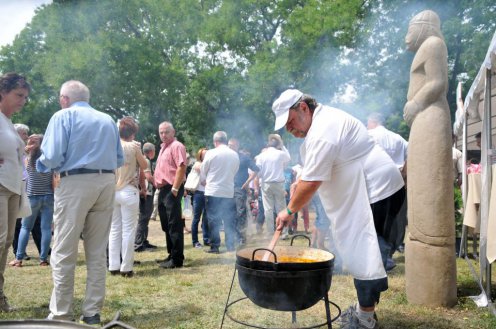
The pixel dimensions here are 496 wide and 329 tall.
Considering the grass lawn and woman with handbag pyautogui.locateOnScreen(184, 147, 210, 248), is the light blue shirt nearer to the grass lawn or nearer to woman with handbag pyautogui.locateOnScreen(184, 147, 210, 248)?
the grass lawn

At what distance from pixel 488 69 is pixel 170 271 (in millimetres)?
4791

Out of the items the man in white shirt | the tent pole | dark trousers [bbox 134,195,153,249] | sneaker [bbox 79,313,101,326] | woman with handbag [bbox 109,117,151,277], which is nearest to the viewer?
sneaker [bbox 79,313,101,326]

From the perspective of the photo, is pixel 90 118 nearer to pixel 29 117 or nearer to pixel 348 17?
pixel 348 17

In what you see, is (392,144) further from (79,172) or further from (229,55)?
(229,55)

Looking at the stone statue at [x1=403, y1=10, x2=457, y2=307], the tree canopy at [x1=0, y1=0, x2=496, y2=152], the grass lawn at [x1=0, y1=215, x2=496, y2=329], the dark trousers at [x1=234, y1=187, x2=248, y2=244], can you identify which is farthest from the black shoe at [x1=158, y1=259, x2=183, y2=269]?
the tree canopy at [x1=0, y1=0, x2=496, y2=152]

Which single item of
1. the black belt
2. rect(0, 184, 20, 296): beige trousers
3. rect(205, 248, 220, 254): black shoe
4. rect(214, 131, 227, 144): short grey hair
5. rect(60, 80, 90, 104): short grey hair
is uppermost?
rect(214, 131, 227, 144): short grey hair

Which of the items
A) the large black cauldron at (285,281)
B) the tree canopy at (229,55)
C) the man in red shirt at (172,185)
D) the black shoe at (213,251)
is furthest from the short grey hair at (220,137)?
the tree canopy at (229,55)

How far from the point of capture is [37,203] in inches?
252

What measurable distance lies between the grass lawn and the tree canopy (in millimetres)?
15400

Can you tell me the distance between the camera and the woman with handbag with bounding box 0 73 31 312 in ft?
12.2

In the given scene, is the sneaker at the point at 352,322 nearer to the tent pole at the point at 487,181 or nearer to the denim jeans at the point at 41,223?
the tent pole at the point at 487,181

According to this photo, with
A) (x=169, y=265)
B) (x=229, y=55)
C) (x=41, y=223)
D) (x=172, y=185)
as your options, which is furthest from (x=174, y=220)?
(x=229, y=55)

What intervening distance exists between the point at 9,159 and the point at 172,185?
2.70 m

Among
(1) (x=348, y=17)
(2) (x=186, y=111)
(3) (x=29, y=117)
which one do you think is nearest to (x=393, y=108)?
(1) (x=348, y=17)
